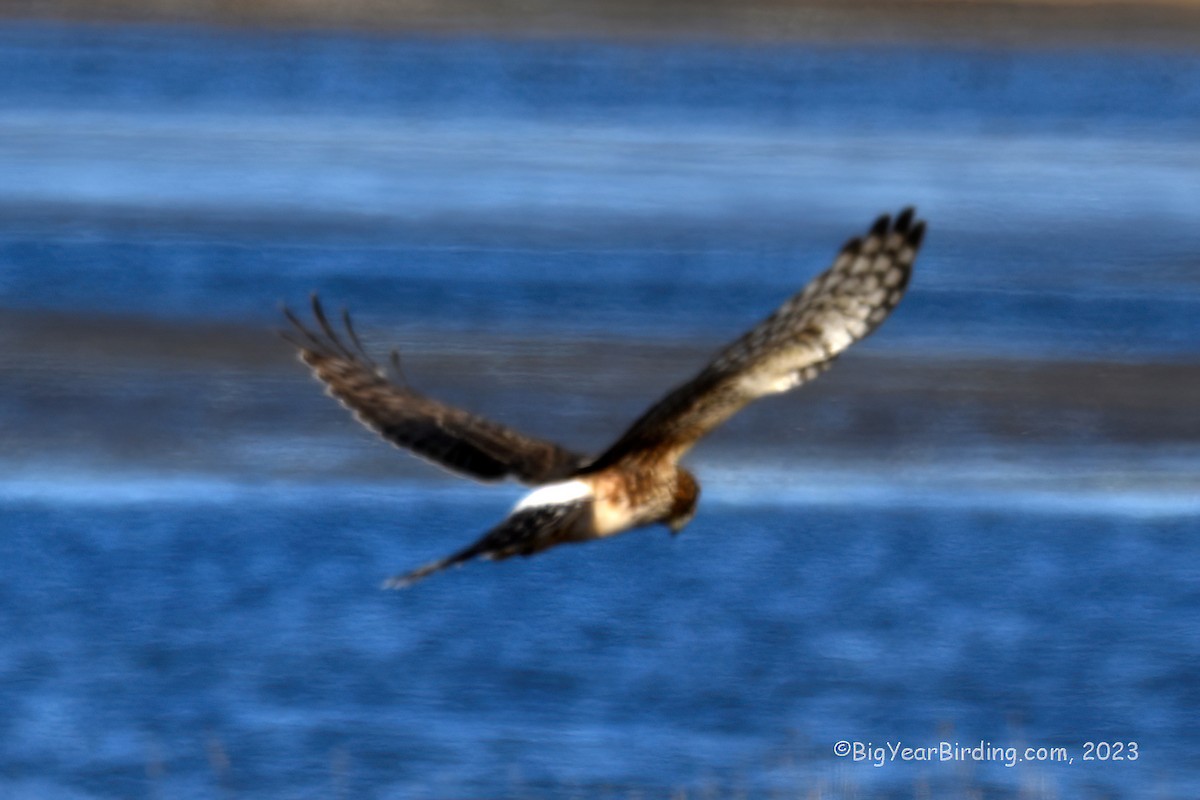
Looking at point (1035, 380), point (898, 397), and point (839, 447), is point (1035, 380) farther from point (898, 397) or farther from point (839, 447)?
point (839, 447)

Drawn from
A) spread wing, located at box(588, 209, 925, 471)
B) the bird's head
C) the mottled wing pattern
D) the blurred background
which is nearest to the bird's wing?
the mottled wing pattern

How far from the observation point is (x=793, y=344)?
5781 millimetres

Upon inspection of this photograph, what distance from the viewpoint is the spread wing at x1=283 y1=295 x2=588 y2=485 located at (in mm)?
6262

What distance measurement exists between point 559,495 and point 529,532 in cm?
16

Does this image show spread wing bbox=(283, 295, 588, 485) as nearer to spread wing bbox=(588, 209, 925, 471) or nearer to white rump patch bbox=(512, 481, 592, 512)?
white rump patch bbox=(512, 481, 592, 512)

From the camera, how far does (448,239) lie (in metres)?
17.7

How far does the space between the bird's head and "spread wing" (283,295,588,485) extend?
0.27 metres

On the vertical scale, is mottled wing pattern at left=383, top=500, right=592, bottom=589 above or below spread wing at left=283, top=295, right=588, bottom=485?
below

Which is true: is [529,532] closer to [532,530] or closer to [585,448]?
Answer: [532,530]

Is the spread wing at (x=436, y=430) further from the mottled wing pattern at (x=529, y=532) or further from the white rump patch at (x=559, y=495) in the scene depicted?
the mottled wing pattern at (x=529, y=532)

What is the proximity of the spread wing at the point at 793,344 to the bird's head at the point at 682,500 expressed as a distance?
2.8 inches

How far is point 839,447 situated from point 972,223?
22.5 feet

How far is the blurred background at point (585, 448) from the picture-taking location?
350 inches

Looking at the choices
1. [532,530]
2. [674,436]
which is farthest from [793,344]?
[532,530]
